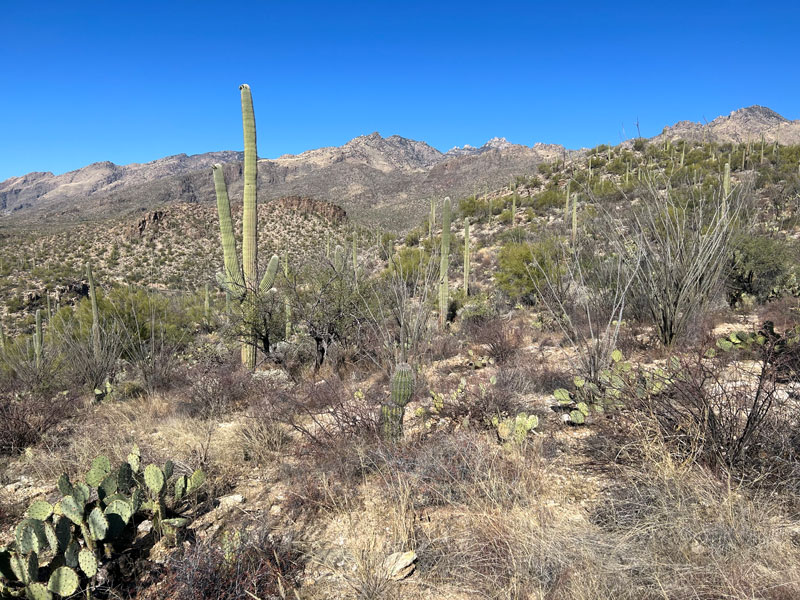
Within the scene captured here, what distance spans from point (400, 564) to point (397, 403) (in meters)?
1.69

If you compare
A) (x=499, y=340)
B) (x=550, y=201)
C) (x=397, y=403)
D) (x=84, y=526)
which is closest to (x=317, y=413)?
Result: (x=397, y=403)

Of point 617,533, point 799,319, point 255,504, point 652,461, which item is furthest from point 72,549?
point 799,319

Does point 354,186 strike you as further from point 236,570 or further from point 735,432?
point 236,570

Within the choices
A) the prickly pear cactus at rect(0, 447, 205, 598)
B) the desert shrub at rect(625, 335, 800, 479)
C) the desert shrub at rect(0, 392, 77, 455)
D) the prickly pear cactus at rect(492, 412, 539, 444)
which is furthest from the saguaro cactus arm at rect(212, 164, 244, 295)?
the desert shrub at rect(625, 335, 800, 479)

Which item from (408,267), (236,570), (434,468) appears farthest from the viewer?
(408,267)

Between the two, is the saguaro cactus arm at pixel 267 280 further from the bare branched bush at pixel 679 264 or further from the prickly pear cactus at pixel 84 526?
the bare branched bush at pixel 679 264

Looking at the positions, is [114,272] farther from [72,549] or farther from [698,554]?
[698,554]

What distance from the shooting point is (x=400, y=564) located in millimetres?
2408

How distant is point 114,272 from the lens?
3294 centimetres

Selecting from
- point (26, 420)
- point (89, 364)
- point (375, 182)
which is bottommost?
point (26, 420)

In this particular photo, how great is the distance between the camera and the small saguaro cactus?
3947 millimetres

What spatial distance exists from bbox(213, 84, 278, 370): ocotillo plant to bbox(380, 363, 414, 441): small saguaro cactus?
4.66 m

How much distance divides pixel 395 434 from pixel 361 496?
0.86m

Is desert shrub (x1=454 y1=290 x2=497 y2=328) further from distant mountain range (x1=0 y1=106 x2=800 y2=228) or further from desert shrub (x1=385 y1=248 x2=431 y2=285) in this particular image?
distant mountain range (x1=0 y1=106 x2=800 y2=228)
